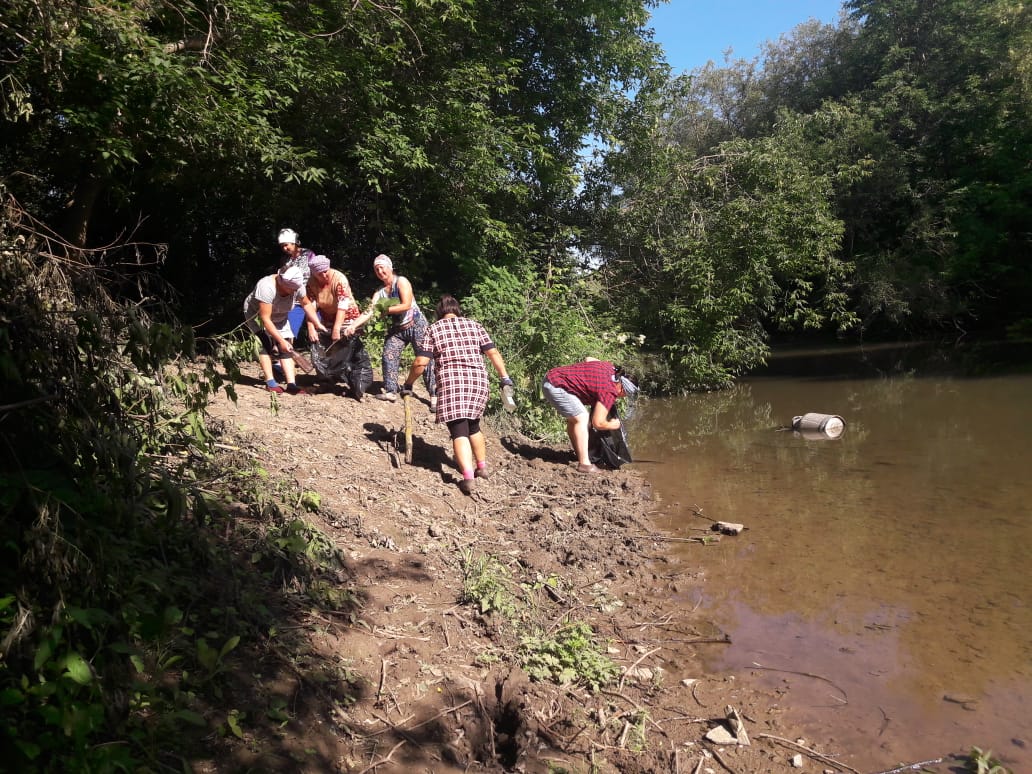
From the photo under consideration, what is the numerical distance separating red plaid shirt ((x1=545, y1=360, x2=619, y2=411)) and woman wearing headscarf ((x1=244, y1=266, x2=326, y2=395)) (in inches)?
106

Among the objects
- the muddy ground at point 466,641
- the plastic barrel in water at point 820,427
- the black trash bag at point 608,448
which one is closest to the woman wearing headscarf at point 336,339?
the muddy ground at point 466,641

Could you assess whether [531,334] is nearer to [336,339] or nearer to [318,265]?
[336,339]

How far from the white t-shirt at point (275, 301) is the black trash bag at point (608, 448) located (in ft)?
11.8

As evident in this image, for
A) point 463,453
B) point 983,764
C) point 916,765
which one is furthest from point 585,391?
point 983,764

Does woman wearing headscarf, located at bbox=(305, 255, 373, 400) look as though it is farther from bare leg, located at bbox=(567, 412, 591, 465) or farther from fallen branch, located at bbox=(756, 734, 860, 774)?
fallen branch, located at bbox=(756, 734, 860, 774)

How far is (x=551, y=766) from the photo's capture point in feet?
10.6

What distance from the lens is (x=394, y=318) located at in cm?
805

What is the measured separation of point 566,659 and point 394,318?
4.82 metres

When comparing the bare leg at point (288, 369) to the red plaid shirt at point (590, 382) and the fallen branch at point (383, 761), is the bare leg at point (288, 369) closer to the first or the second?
the red plaid shirt at point (590, 382)

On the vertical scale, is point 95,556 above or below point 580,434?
above

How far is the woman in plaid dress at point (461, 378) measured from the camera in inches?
249

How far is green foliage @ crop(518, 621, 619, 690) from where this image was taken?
13.1 feet

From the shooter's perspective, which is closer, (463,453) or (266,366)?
(463,453)

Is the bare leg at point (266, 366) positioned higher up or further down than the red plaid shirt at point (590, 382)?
higher up
